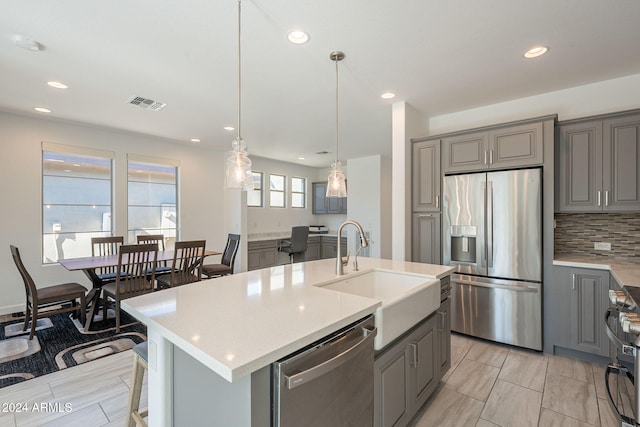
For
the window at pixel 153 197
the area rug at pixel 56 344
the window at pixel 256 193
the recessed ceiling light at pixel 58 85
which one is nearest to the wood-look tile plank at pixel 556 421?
the area rug at pixel 56 344

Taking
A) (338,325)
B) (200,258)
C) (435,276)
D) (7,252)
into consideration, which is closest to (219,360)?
(338,325)

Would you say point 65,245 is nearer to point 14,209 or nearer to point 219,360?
point 14,209

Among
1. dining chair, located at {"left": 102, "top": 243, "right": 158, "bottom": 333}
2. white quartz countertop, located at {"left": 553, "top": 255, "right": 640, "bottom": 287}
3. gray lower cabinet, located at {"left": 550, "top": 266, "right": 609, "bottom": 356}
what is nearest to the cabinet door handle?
white quartz countertop, located at {"left": 553, "top": 255, "right": 640, "bottom": 287}

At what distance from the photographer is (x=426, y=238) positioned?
A: 11.1 ft

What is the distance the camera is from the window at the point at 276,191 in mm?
7055

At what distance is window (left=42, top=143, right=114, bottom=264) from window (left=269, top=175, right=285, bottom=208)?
322cm

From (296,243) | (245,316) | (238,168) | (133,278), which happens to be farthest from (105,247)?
(245,316)

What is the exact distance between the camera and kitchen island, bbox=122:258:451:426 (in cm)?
93

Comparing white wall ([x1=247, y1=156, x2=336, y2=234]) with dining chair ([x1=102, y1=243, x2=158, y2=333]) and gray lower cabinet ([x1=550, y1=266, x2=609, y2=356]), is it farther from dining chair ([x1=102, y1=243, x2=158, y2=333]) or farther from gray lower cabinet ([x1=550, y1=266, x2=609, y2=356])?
gray lower cabinet ([x1=550, y1=266, x2=609, y2=356])

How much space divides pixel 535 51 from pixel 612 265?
192 centimetres

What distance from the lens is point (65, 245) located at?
429cm

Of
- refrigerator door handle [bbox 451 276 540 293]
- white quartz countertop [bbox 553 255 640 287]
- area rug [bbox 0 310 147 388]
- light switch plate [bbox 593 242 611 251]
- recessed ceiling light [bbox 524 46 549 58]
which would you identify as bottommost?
area rug [bbox 0 310 147 388]

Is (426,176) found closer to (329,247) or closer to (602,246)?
(602,246)

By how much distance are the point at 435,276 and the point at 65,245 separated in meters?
5.04
